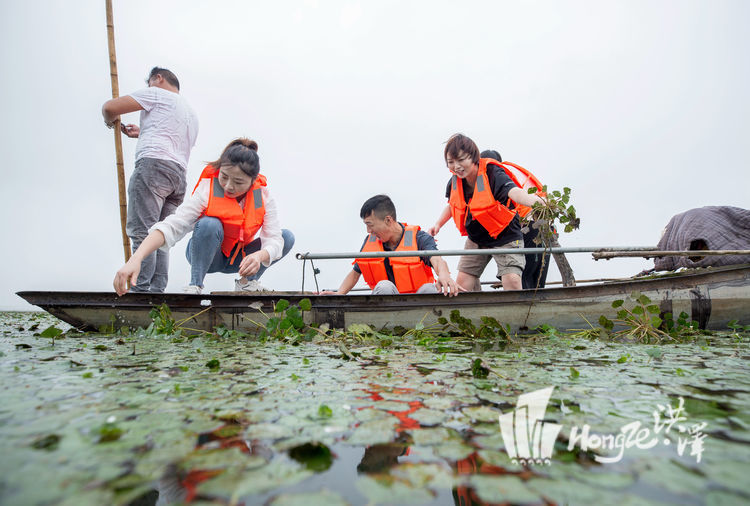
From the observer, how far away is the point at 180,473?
788 mm

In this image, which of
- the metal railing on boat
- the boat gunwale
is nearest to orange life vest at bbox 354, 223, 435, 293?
the metal railing on boat

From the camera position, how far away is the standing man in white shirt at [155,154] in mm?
3934

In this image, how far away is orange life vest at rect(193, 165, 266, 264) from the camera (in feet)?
13.2

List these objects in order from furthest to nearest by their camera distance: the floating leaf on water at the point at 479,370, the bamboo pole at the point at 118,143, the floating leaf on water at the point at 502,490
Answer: the bamboo pole at the point at 118,143
the floating leaf on water at the point at 479,370
the floating leaf on water at the point at 502,490

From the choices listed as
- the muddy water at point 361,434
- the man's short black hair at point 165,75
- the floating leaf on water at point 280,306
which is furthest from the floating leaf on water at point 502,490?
the man's short black hair at point 165,75

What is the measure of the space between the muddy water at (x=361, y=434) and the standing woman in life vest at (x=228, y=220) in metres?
2.10

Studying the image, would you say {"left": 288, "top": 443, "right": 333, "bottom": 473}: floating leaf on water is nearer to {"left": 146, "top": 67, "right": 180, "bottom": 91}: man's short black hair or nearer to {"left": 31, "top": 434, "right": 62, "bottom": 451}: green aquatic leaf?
{"left": 31, "top": 434, "right": 62, "bottom": 451}: green aquatic leaf

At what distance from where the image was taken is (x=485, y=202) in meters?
4.30

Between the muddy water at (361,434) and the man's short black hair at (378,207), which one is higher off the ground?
the man's short black hair at (378,207)

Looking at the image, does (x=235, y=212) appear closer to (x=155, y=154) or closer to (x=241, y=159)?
(x=241, y=159)

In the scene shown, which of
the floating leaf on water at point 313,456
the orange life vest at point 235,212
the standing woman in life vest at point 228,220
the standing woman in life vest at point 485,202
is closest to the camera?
the floating leaf on water at point 313,456

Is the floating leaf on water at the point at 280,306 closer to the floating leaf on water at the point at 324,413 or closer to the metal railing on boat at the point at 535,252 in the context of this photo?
the metal railing on boat at the point at 535,252

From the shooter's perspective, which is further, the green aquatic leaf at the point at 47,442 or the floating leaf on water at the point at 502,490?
the green aquatic leaf at the point at 47,442

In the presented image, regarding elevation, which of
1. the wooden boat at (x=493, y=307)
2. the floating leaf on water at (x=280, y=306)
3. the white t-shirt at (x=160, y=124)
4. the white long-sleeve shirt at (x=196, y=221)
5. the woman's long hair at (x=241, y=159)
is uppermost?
the white t-shirt at (x=160, y=124)
